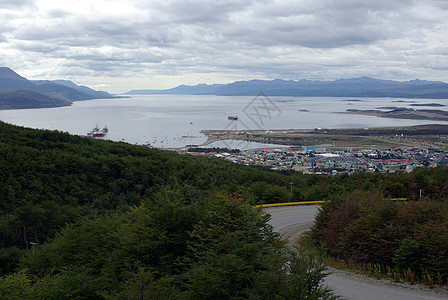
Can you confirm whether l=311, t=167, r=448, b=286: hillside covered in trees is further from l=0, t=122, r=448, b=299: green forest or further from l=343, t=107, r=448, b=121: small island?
l=343, t=107, r=448, b=121: small island

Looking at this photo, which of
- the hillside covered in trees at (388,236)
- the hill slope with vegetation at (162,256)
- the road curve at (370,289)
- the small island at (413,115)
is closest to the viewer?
the hill slope with vegetation at (162,256)

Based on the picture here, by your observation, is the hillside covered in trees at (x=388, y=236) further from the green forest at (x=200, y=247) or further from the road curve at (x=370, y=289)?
the road curve at (x=370, y=289)

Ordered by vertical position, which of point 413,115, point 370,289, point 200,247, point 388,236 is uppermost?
point 413,115

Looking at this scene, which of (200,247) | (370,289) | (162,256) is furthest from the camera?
(370,289)

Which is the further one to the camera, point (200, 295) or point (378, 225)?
point (378, 225)

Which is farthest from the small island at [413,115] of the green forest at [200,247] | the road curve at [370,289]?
the road curve at [370,289]

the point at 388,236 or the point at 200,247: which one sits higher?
the point at 200,247

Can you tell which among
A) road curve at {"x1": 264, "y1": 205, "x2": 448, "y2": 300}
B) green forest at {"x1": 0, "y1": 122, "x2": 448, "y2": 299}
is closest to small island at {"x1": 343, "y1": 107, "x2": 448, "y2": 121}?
green forest at {"x1": 0, "y1": 122, "x2": 448, "y2": 299}

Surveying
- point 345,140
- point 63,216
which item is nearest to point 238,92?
point 345,140

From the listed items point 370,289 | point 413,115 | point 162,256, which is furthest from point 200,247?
point 413,115

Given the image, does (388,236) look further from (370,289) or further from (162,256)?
(162,256)

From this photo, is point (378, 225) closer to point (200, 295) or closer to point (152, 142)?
point (200, 295)
